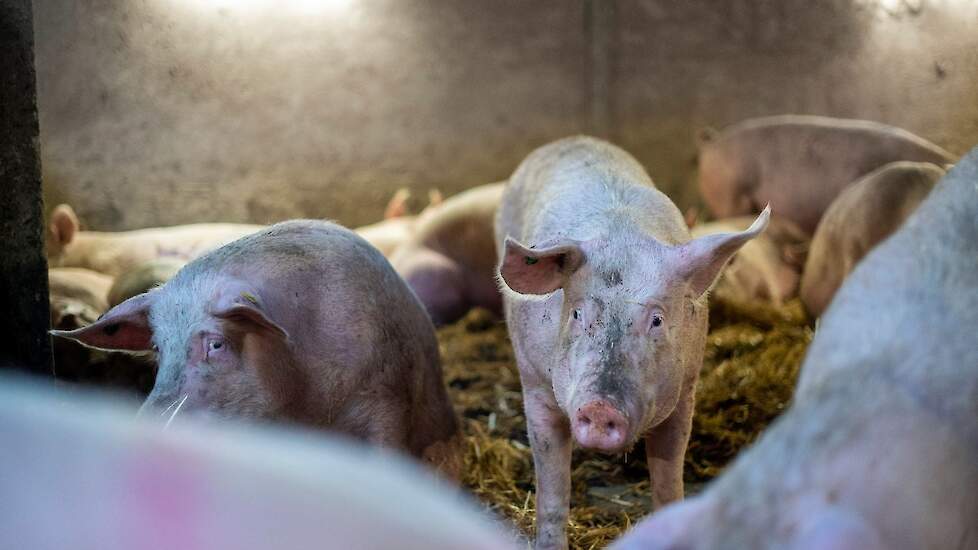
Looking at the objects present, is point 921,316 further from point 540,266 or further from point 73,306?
point 73,306

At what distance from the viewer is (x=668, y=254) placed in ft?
11.5

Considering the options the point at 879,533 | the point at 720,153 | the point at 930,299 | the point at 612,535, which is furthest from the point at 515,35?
the point at 879,533

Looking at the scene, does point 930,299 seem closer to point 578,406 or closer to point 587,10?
point 578,406

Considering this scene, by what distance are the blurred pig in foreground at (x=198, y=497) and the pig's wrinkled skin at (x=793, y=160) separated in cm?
632

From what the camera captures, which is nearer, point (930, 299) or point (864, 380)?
point (864, 380)

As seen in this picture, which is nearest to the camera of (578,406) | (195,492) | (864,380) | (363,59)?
(195,492)

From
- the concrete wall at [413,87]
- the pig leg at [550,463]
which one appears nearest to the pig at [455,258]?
the concrete wall at [413,87]

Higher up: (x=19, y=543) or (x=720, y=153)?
(x=19, y=543)

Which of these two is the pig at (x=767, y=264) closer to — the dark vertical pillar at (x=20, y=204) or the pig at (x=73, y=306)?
the pig at (x=73, y=306)

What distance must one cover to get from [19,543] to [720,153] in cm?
793

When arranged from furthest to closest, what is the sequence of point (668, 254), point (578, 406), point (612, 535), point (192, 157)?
point (192, 157) → point (612, 535) → point (668, 254) → point (578, 406)

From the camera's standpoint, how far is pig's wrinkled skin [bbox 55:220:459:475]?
3.58m

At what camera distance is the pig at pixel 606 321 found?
10.7 ft

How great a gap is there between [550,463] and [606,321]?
784 millimetres
